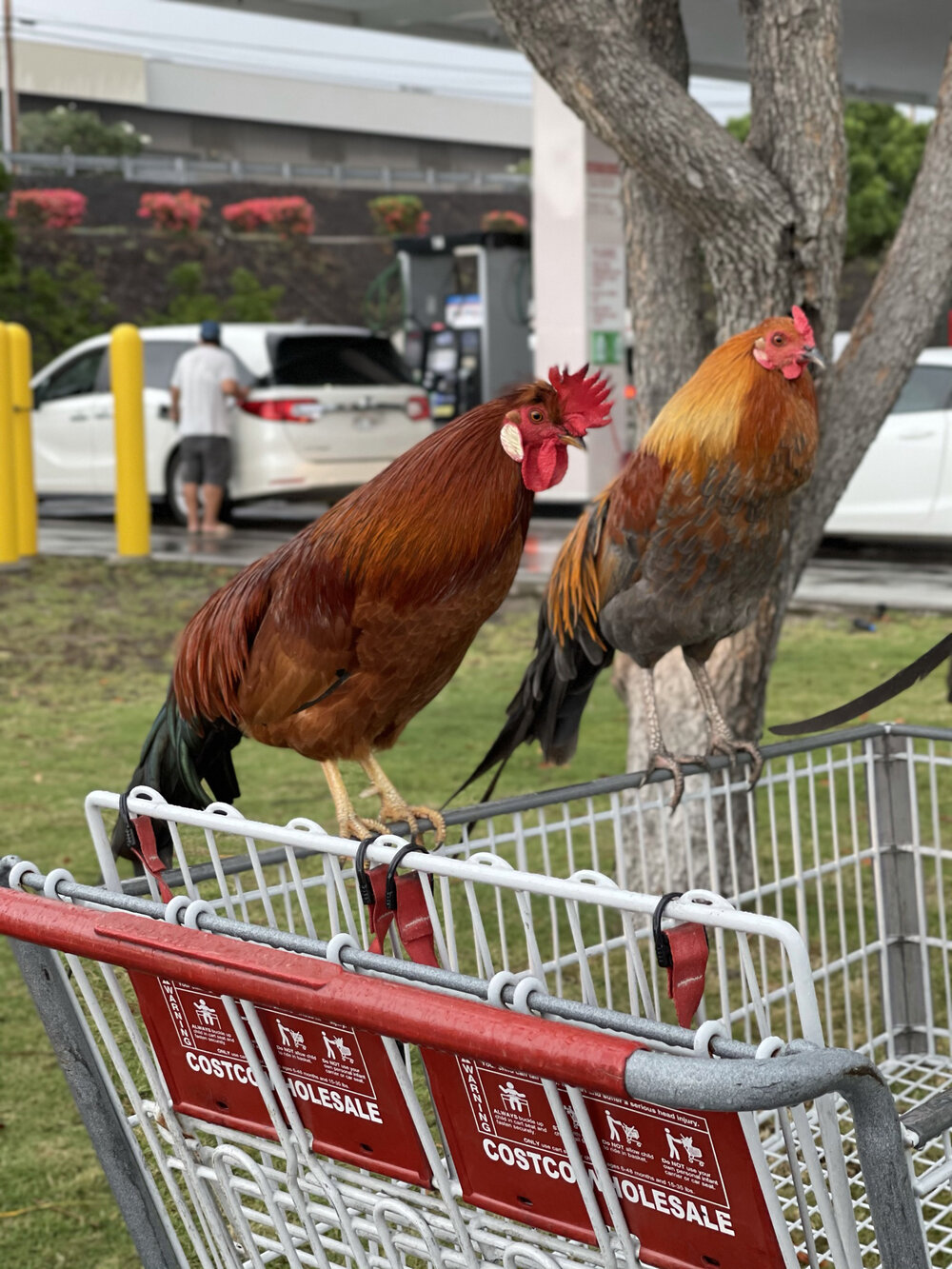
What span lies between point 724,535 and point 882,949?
3.12 feet

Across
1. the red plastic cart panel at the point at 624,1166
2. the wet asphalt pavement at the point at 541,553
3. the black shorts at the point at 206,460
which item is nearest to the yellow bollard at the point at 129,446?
the wet asphalt pavement at the point at 541,553

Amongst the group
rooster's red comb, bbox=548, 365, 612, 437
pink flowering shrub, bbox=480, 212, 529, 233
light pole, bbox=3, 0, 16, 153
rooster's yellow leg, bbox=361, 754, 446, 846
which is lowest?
rooster's yellow leg, bbox=361, 754, 446, 846

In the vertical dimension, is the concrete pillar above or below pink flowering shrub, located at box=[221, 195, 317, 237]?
below

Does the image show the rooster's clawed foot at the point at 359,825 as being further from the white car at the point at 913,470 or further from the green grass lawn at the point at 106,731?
the white car at the point at 913,470

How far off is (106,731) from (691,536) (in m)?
4.79

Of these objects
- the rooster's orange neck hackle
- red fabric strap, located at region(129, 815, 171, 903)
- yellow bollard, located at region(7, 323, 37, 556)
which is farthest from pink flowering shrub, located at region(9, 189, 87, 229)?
red fabric strap, located at region(129, 815, 171, 903)

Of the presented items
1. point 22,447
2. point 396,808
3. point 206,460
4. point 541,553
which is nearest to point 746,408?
point 396,808

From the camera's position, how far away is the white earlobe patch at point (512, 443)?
2.32 m

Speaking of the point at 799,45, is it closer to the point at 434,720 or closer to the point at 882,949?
the point at 882,949

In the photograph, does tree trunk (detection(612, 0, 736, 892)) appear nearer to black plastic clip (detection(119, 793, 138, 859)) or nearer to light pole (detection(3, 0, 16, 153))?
black plastic clip (detection(119, 793, 138, 859))

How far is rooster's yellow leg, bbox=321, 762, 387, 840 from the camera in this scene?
250 cm

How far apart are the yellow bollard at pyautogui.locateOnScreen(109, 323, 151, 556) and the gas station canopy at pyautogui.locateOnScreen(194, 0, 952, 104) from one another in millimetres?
3142

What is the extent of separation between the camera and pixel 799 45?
3807 millimetres

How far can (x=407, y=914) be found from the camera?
1.95 meters
